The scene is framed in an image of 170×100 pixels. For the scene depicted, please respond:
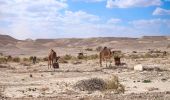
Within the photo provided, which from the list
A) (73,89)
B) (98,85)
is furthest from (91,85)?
(73,89)

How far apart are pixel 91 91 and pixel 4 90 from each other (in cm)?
449

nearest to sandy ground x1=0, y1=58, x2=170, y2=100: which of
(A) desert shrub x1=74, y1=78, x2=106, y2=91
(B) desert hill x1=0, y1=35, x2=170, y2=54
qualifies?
(A) desert shrub x1=74, y1=78, x2=106, y2=91

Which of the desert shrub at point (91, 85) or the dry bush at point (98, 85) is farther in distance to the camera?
the desert shrub at point (91, 85)

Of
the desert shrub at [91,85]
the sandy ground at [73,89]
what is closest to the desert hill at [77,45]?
the sandy ground at [73,89]

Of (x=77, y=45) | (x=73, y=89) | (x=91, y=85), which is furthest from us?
(x=77, y=45)

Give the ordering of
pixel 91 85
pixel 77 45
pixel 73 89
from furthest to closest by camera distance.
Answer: pixel 77 45, pixel 73 89, pixel 91 85

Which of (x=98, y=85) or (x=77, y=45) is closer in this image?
(x=98, y=85)

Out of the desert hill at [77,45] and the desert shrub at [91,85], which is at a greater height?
the desert hill at [77,45]

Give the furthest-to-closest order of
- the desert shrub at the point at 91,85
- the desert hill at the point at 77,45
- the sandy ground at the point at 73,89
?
the desert hill at the point at 77,45 < the desert shrub at the point at 91,85 < the sandy ground at the point at 73,89

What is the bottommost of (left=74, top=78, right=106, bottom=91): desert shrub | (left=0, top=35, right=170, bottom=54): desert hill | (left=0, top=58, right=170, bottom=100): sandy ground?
(left=0, top=58, right=170, bottom=100): sandy ground

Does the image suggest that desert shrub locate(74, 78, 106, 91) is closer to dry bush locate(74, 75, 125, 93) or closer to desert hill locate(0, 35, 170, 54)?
dry bush locate(74, 75, 125, 93)

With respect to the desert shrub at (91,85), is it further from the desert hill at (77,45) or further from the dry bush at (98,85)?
the desert hill at (77,45)

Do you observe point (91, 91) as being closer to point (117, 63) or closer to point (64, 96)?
point (64, 96)

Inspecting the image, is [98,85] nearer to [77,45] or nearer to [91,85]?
[91,85]
